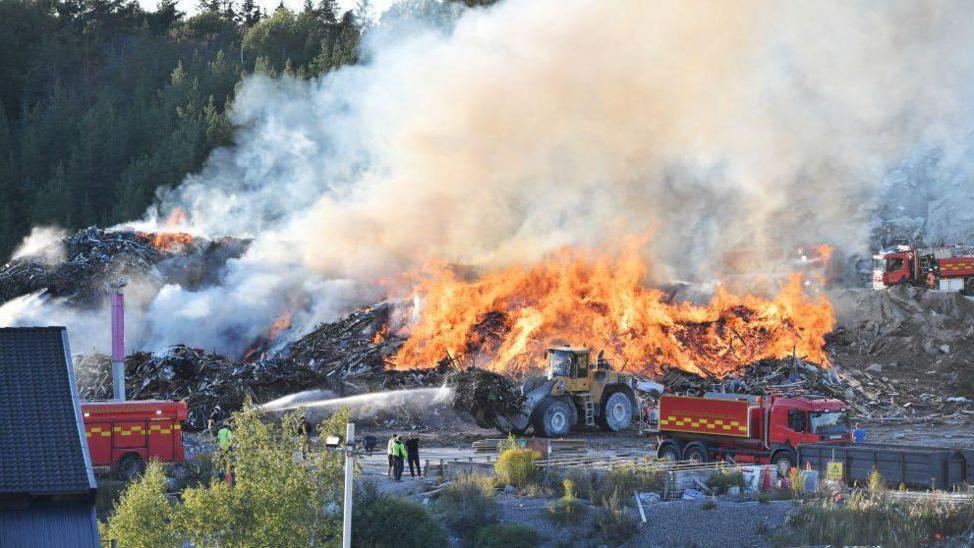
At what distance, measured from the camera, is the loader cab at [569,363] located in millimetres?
35344

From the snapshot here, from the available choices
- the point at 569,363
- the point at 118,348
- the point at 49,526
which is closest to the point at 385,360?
the point at 569,363

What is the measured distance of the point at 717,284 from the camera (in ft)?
160

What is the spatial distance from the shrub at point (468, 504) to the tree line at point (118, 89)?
174 feet

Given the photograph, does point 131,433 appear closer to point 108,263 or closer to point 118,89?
point 108,263

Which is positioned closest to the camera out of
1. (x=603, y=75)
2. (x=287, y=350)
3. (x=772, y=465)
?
(x=772, y=465)

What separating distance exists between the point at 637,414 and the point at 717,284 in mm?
12104

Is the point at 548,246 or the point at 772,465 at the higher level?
the point at 548,246

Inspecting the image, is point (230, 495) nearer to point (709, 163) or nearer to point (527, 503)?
point (527, 503)

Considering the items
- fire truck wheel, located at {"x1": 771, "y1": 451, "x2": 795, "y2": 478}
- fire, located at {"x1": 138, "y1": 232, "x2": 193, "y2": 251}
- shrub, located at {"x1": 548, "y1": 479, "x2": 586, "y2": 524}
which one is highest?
fire, located at {"x1": 138, "y1": 232, "x2": 193, "y2": 251}

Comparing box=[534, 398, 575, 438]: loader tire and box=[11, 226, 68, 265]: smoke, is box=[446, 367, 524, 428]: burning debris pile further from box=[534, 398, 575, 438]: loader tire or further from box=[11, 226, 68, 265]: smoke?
box=[11, 226, 68, 265]: smoke

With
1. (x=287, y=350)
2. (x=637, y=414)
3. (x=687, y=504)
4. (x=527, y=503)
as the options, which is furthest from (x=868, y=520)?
(x=287, y=350)

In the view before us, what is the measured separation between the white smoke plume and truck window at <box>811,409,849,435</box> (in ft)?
58.1

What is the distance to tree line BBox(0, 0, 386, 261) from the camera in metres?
79.4

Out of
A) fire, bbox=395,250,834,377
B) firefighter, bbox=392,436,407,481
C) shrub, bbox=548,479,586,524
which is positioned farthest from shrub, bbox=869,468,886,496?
fire, bbox=395,250,834,377
